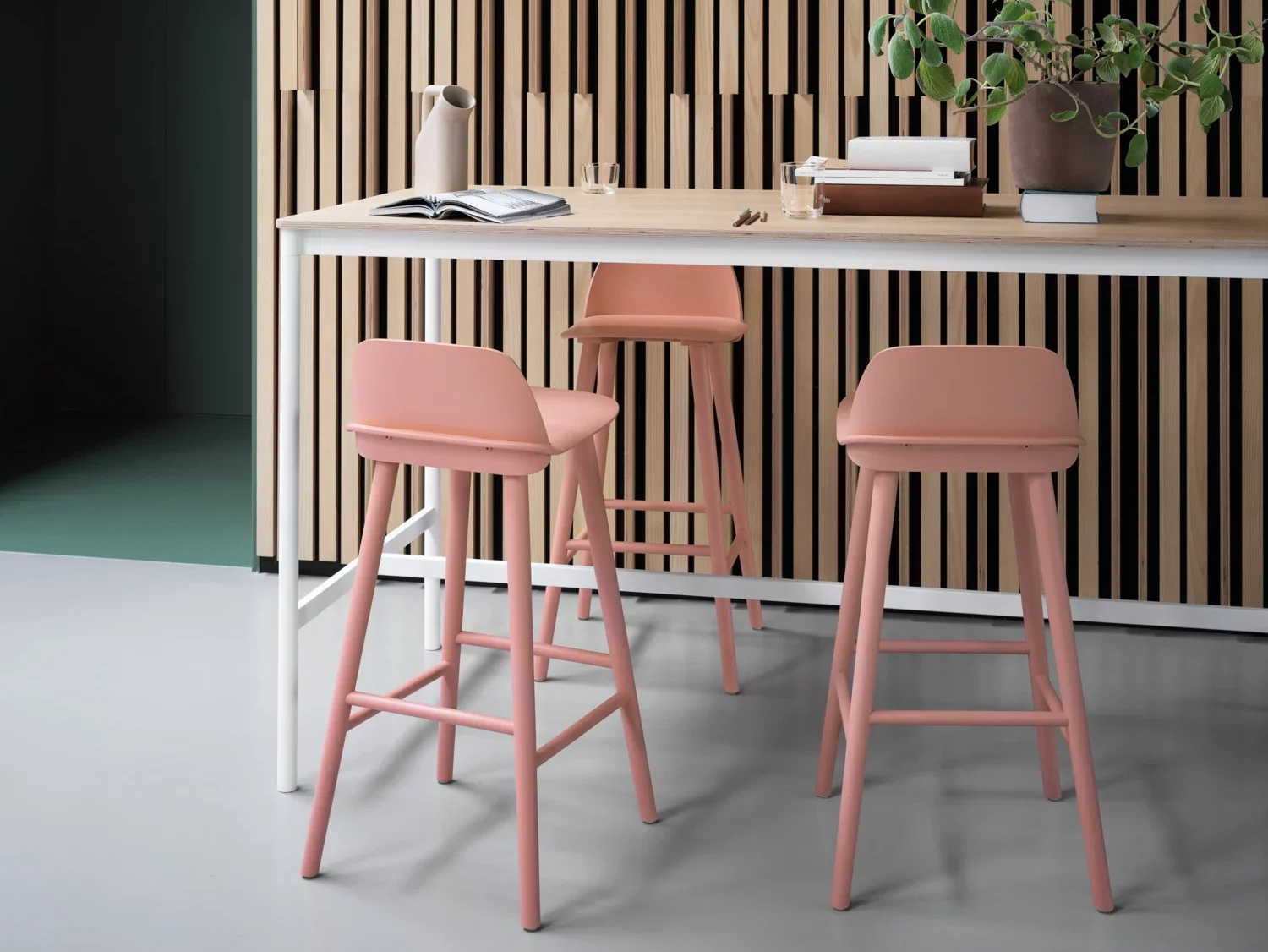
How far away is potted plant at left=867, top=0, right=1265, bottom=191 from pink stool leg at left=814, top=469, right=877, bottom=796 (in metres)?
0.73

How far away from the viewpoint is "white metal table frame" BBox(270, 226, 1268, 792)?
2719mm

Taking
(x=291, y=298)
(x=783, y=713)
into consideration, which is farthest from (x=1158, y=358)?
(x=291, y=298)

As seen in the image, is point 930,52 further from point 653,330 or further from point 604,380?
point 604,380

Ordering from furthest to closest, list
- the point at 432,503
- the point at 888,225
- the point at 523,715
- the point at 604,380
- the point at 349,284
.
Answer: the point at 349,284 → the point at 432,503 → the point at 604,380 → the point at 888,225 → the point at 523,715

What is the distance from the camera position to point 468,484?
2.90m

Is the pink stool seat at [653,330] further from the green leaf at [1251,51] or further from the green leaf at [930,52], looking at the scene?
the green leaf at [1251,51]

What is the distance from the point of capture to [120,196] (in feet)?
23.7

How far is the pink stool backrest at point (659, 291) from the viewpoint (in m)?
3.82

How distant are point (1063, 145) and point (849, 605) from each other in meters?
1.00

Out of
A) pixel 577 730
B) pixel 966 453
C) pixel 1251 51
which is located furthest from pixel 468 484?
pixel 1251 51

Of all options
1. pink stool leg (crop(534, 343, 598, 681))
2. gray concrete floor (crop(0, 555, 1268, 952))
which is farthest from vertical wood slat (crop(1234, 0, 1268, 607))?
pink stool leg (crop(534, 343, 598, 681))

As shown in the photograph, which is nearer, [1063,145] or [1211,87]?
[1211,87]

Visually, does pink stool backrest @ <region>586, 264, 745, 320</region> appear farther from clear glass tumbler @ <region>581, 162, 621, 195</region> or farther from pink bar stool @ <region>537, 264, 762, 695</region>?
clear glass tumbler @ <region>581, 162, 621, 195</region>

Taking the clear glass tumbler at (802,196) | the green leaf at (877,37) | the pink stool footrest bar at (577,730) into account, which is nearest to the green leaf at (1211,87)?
the green leaf at (877,37)
